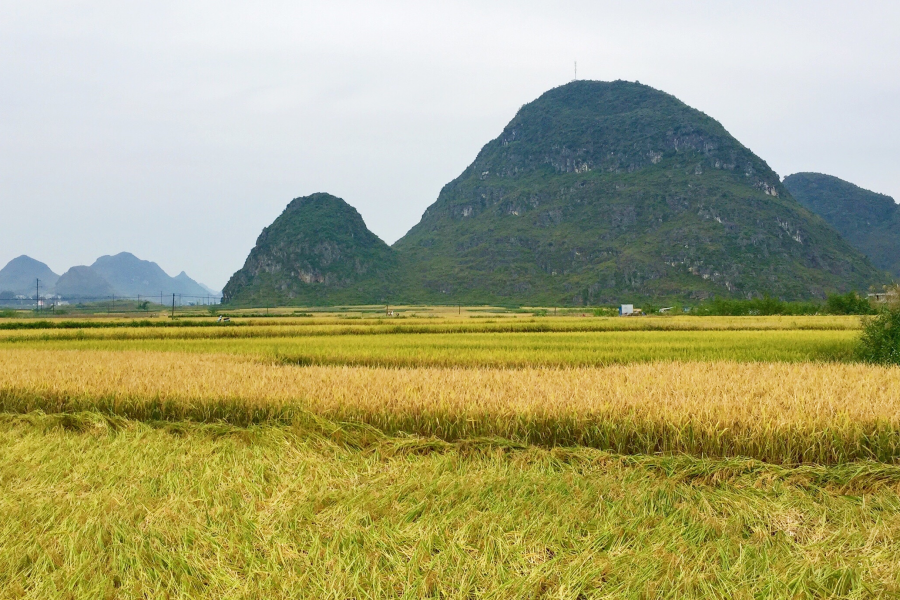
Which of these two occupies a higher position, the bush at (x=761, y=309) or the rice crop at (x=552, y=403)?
the rice crop at (x=552, y=403)

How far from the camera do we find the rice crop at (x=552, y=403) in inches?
250

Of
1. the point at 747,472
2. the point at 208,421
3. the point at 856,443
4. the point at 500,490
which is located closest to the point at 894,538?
the point at 747,472

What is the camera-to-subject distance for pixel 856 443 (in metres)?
6.19

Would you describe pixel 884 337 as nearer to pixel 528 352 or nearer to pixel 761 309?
pixel 528 352

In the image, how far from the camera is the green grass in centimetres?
347

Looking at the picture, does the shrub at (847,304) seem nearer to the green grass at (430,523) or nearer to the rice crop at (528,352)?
the rice crop at (528,352)

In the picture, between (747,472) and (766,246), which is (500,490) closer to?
(747,472)

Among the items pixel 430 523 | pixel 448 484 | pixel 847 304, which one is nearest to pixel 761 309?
pixel 847 304

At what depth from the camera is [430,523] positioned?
4312 millimetres

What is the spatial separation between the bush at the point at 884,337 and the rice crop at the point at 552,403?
698cm

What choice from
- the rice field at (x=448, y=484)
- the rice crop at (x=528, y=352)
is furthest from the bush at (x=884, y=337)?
the rice field at (x=448, y=484)

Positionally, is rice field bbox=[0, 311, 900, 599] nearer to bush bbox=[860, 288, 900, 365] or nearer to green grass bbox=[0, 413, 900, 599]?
green grass bbox=[0, 413, 900, 599]

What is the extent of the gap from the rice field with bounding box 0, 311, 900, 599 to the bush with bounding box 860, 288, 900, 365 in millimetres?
7324

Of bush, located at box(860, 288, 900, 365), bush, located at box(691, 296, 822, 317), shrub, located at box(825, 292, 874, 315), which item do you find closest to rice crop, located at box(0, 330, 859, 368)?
bush, located at box(860, 288, 900, 365)
